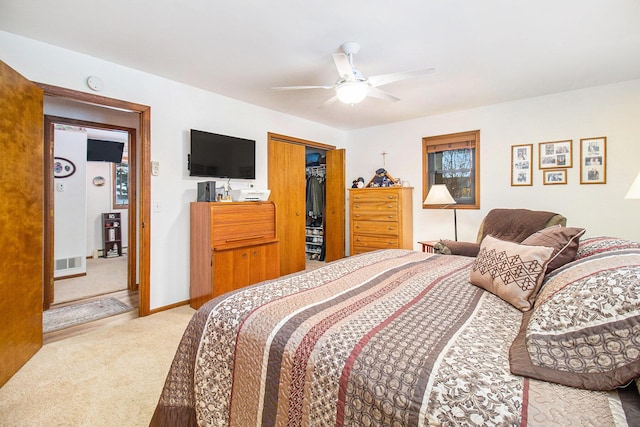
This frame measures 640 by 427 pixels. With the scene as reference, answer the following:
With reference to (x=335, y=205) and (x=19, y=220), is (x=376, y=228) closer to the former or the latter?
(x=335, y=205)

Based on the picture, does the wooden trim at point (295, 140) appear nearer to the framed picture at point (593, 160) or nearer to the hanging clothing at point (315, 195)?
the hanging clothing at point (315, 195)

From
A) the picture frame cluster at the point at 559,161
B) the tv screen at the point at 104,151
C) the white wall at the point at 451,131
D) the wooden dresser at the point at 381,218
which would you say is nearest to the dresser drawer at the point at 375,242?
the wooden dresser at the point at 381,218

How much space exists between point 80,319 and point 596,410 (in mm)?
3731

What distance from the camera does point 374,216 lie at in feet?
14.8

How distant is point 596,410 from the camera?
694 mm

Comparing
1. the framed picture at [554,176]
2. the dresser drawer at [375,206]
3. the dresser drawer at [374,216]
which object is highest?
the framed picture at [554,176]

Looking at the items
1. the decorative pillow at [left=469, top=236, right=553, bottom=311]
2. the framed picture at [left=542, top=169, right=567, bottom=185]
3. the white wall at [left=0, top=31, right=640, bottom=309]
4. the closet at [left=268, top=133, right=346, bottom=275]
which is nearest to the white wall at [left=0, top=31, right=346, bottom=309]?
the white wall at [left=0, top=31, right=640, bottom=309]

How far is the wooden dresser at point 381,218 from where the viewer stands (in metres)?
4.32

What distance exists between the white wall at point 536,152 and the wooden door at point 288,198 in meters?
1.54

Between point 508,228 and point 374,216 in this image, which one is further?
point 374,216

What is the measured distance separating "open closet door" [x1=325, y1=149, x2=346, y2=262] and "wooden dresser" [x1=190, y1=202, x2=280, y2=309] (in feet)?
6.10

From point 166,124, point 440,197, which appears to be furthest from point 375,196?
point 166,124

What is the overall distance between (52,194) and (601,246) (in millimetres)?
4653

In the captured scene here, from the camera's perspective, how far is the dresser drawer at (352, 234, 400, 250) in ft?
14.2
